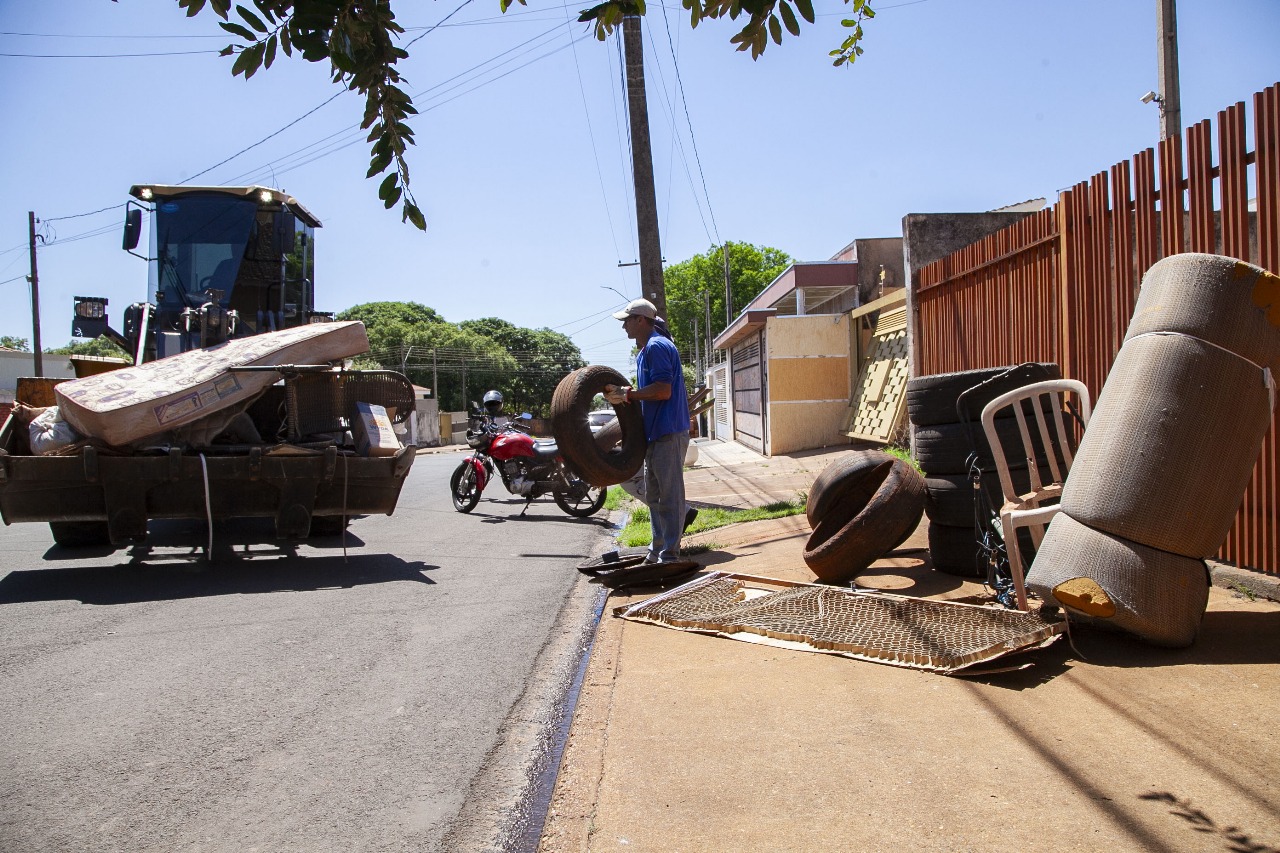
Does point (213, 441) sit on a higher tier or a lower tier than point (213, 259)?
lower

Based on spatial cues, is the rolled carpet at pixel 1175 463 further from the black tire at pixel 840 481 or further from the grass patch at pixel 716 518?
the grass patch at pixel 716 518

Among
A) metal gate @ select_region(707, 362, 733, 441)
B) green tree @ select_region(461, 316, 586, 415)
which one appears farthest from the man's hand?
green tree @ select_region(461, 316, 586, 415)

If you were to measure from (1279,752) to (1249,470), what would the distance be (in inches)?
62.3

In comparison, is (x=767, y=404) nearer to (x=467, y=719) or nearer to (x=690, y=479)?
(x=690, y=479)

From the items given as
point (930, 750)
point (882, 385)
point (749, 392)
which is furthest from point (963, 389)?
point (749, 392)

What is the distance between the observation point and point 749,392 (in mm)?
24406

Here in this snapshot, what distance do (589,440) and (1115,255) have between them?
3901 millimetres

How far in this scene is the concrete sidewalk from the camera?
2619mm

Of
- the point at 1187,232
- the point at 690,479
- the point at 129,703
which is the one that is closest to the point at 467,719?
the point at 129,703

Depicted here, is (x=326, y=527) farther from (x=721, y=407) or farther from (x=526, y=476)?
Answer: (x=721, y=407)

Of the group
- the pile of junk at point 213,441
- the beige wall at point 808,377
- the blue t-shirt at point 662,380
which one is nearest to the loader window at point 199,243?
the pile of junk at point 213,441

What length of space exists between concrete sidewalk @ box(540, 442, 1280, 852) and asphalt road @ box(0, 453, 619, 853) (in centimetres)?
43

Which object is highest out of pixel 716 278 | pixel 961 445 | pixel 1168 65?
pixel 716 278

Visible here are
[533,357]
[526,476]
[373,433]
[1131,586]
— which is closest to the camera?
[1131,586]
